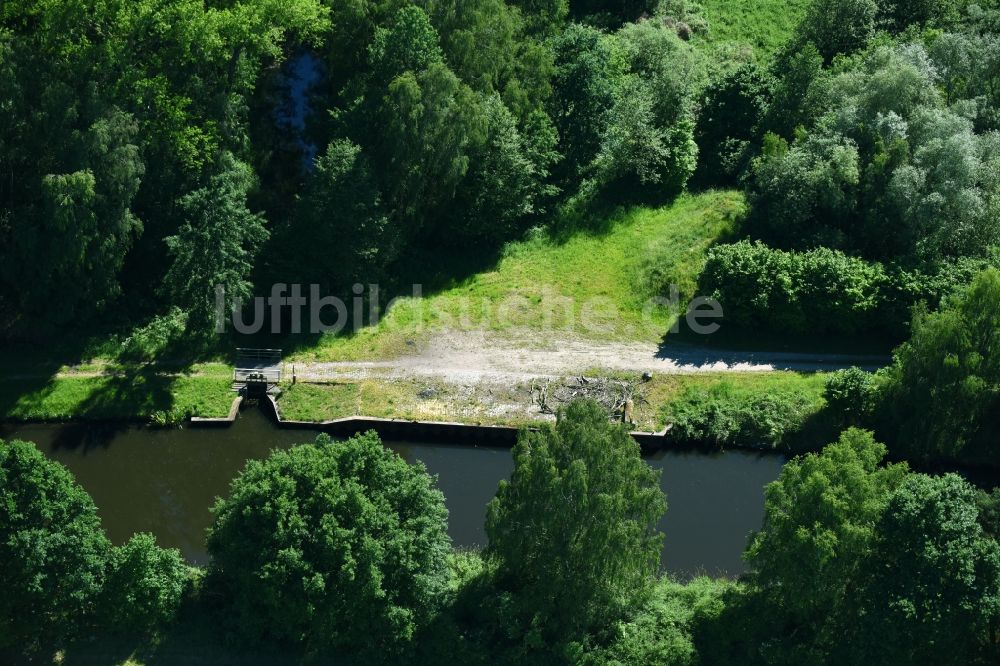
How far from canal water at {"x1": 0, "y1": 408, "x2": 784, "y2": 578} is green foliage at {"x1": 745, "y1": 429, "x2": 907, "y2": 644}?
268 inches

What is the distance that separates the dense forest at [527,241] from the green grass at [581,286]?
3.90ft

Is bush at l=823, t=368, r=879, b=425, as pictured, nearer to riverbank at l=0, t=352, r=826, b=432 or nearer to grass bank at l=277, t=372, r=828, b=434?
grass bank at l=277, t=372, r=828, b=434

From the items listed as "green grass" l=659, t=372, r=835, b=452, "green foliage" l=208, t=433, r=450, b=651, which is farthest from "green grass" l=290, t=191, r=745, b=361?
"green foliage" l=208, t=433, r=450, b=651

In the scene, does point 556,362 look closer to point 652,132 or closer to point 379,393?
point 379,393

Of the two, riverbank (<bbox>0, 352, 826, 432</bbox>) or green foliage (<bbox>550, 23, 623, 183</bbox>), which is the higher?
green foliage (<bbox>550, 23, 623, 183</bbox>)

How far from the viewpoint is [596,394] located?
67.6 meters

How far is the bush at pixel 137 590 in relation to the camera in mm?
52438

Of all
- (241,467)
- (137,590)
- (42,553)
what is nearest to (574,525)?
(137,590)

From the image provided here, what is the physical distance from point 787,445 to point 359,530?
23155mm

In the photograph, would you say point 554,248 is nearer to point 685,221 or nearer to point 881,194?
point 685,221

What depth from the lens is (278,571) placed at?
50875 mm

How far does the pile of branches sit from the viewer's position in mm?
66875

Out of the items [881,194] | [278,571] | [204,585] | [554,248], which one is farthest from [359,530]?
[881,194]

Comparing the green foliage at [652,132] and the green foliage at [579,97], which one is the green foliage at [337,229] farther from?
the green foliage at [652,132]
